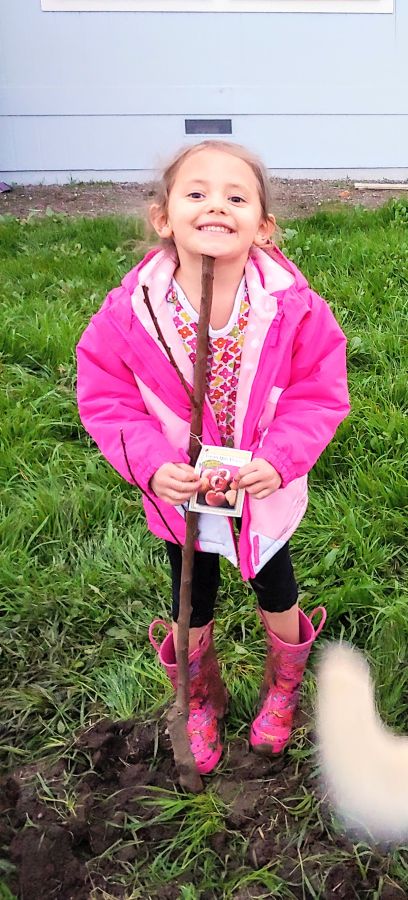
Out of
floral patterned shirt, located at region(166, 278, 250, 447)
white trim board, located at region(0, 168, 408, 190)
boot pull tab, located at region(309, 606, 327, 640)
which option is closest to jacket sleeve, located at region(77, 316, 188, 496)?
floral patterned shirt, located at region(166, 278, 250, 447)

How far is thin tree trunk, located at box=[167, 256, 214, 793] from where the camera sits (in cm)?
135

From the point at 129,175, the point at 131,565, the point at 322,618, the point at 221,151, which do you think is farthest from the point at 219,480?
the point at 129,175

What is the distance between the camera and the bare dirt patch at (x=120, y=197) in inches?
239

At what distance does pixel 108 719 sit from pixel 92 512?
0.85 metres

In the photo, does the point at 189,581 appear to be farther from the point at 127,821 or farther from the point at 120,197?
the point at 120,197

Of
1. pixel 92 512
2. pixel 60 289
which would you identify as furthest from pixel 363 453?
pixel 60 289

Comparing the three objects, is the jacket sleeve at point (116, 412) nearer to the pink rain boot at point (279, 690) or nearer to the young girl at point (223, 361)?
the young girl at point (223, 361)

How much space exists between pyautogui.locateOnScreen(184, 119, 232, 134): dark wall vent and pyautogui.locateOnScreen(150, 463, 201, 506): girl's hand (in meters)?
6.38

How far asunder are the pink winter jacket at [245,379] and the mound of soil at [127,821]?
0.63 m

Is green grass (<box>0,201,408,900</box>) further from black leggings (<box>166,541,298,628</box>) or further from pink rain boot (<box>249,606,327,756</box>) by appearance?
black leggings (<box>166,541,298,628</box>)

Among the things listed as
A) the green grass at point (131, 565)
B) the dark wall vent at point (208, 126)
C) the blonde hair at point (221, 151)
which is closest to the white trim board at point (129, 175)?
the dark wall vent at point (208, 126)

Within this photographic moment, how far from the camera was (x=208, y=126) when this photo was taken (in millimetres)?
7160

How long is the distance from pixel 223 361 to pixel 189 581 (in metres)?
0.44

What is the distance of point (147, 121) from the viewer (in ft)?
23.4
